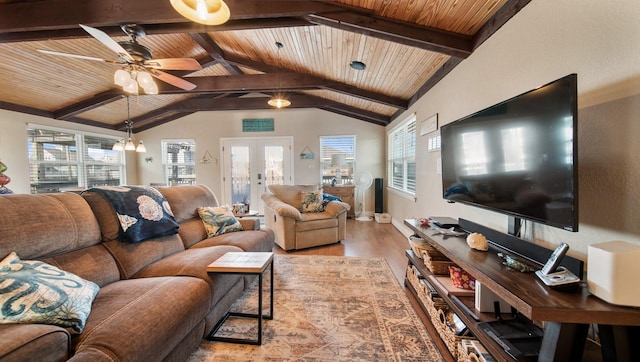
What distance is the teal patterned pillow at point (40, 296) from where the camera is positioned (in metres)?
0.95

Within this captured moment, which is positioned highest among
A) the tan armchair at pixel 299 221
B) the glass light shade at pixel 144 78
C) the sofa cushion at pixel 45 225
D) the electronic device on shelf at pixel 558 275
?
the glass light shade at pixel 144 78

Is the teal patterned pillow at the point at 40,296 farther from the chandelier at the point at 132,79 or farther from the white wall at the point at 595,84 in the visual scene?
the white wall at the point at 595,84

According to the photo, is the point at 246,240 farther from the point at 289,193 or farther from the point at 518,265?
the point at 518,265

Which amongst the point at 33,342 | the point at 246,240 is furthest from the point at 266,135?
the point at 33,342

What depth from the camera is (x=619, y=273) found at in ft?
2.56

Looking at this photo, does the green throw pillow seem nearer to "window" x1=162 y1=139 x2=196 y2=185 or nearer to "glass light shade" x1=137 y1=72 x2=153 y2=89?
"glass light shade" x1=137 y1=72 x2=153 y2=89

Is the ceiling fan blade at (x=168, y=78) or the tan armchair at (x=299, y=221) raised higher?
the ceiling fan blade at (x=168, y=78)

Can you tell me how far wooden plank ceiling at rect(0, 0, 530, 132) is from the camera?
6.88 ft

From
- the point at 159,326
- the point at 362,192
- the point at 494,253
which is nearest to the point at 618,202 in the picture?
the point at 494,253

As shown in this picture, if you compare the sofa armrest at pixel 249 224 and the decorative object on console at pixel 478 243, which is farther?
the sofa armrest at pixel 249 224

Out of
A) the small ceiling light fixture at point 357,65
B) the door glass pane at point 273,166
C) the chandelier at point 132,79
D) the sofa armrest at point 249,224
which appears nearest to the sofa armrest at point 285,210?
the sofa armrest at point 249,224

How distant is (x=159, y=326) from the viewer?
3.69 feet

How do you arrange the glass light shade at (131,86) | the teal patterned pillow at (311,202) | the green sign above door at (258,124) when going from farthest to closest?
the green sign above door at (258,124) < the teal patterned pillow at (311,202) < the glass light shade at (131,86)

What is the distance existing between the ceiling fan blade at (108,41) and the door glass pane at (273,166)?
154 inches
